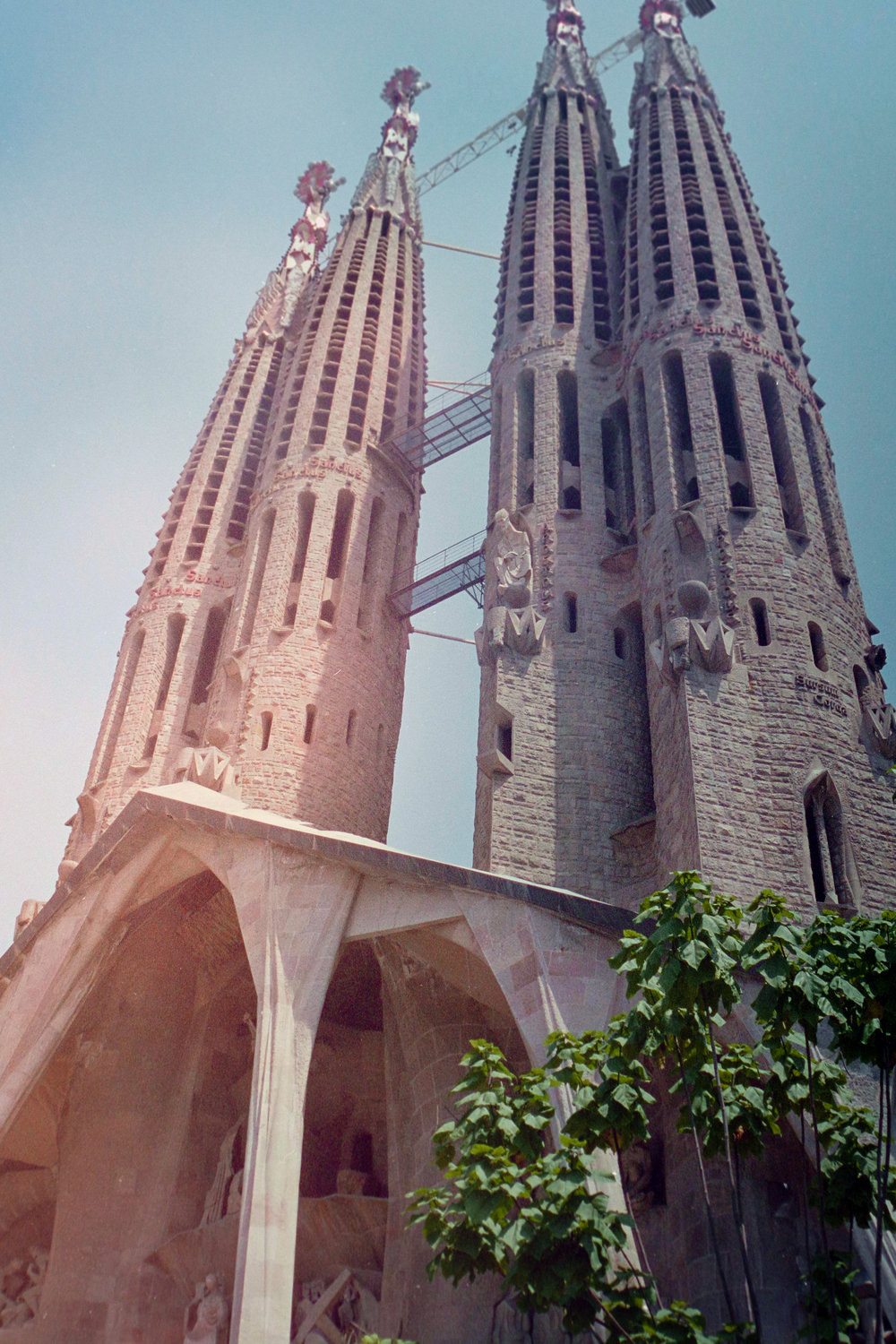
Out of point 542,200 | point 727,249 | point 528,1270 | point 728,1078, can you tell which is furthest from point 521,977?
point 542,200

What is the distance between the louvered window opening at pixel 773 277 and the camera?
26203 millimetres

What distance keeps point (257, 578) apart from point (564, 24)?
2551cm

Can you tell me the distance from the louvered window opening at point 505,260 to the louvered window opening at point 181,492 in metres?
8.84

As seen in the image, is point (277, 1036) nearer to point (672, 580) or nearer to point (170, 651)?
point (672, 580)

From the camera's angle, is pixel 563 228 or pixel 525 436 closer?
pixel 525 436

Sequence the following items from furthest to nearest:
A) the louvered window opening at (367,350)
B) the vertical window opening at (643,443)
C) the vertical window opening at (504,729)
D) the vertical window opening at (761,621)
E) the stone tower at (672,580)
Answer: the louvered window opening at (367,350), the vertical window opening at (643,443), the vertical window opening at (504,729), the vertical window opening at (761,621), the stone tower at (672,580)

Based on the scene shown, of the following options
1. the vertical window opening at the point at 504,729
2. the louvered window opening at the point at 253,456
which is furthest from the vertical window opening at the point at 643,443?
the louvered window opening at the point at 253,456

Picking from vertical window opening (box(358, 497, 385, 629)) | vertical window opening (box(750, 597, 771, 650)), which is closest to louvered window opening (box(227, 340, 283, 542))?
vertical window opening (box(358, 497, 385, 629))

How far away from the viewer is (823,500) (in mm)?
22766

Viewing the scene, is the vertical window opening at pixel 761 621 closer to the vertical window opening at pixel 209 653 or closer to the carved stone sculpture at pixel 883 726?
the carved stone sculpture at pixel 883 726

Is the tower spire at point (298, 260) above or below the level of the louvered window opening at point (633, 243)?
above

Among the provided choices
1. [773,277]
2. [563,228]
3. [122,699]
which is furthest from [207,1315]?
[563,228]

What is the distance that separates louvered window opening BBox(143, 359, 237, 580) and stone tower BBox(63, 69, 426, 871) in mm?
65

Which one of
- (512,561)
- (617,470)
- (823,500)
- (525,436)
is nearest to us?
(823,500)
